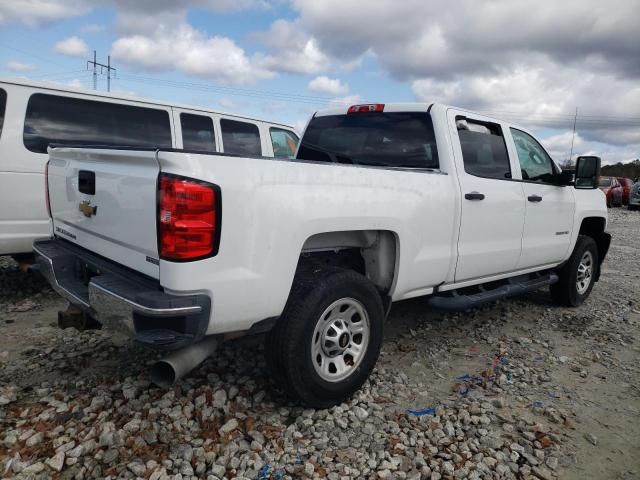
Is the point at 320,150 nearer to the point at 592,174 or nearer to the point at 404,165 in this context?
the point at 404,165

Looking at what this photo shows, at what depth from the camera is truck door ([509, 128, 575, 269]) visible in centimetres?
434

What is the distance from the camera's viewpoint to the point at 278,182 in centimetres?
244

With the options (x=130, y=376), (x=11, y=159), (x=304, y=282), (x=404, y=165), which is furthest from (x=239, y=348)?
(x=11, y=159)

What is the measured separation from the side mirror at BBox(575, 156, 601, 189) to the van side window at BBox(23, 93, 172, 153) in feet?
14.1

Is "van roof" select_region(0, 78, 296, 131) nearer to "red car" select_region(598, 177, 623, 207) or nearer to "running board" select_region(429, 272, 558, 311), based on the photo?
"running board" select_region(429, 272, 558, 311)

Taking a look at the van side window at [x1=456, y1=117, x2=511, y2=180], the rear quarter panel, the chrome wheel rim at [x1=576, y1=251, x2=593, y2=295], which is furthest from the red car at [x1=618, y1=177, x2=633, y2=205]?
the rear quarter panel

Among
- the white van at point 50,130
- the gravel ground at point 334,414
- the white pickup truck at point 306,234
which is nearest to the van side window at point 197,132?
the white van at point 50,130

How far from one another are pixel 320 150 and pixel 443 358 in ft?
6.77

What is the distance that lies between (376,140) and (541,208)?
1773 mm

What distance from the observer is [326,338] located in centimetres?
286

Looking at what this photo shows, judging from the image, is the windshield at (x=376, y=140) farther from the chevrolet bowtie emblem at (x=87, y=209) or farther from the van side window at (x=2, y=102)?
the van side window at (x=2, y=102)

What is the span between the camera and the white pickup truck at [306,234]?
223 centimetres

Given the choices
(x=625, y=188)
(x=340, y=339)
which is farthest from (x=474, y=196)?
(x=625, y=188)

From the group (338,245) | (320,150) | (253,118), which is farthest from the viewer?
(253,118)
